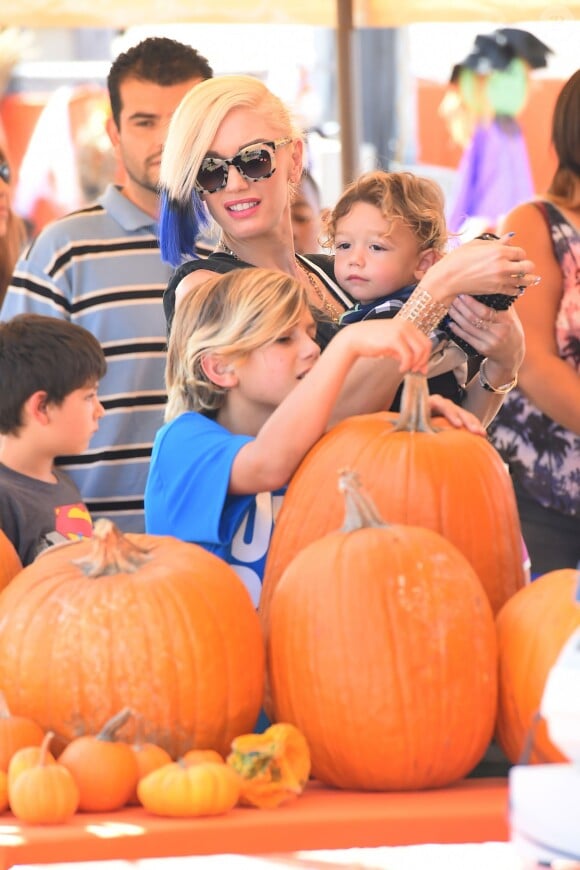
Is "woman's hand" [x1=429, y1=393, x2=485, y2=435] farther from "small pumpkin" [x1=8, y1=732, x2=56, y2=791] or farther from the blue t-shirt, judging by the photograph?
"small pumpkin" [x1=8, y1=732, x2=56, y2=791]

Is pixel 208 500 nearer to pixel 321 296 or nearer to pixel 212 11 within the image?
pixel 321 296

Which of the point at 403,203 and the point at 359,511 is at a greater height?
the point at 403,203

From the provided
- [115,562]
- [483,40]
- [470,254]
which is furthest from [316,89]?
[115,562]

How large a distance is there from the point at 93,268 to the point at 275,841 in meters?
2.40

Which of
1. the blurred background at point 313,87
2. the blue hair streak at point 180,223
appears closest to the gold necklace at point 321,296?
the blue hair streak at point 180,223

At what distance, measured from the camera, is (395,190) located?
2.52 m

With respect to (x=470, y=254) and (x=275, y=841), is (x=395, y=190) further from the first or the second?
(x=275, y=841)

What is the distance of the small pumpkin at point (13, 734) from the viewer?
59.6 inches

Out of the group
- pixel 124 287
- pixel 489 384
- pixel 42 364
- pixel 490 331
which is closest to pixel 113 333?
pixel 124 287

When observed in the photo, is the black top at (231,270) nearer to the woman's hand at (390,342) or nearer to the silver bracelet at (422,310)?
the silver bracelet at (422,310)

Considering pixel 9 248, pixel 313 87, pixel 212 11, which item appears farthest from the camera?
pixel 313 87

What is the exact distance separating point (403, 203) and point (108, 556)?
115 centimetres

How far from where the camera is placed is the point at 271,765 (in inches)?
58.7

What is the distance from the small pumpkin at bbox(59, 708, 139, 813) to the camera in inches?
57.7
